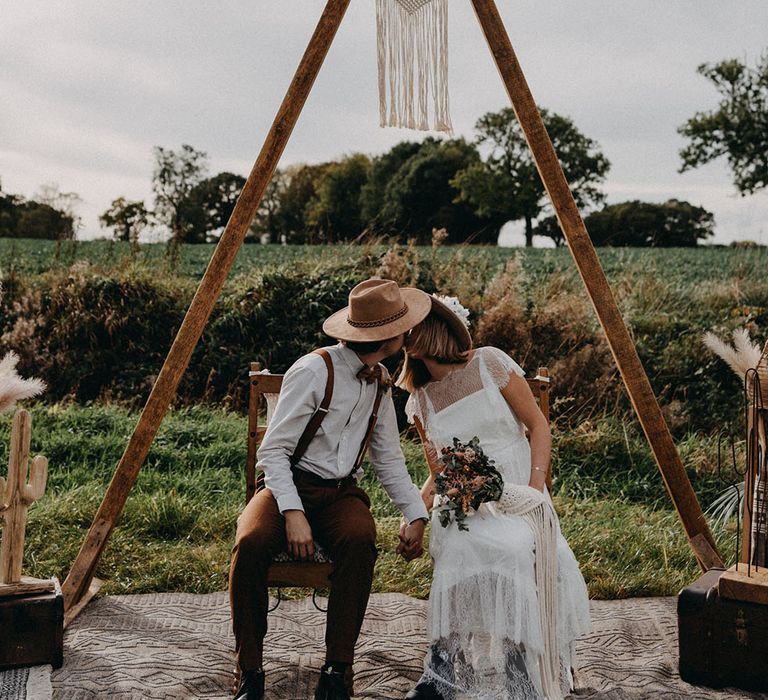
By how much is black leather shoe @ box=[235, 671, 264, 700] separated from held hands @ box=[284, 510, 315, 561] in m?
0.40

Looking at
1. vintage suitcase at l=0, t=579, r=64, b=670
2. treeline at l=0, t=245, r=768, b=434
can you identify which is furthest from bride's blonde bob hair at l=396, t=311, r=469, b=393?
treeline at l=0, t=245, r=768, b=434

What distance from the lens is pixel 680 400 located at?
8.16m

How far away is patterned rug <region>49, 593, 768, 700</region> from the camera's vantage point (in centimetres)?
306

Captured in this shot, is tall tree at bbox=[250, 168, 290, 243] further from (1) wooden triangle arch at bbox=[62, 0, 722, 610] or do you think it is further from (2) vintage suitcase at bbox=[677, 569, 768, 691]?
(2) vintage suitcase at bbox=[677, 569, 768, 691]

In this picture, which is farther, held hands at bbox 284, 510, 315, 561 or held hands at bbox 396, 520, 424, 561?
held hands at bbox 396, 520, 424, 561

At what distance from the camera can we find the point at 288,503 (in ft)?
9.64

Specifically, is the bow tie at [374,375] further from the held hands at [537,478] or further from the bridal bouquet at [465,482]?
the held hands at [537,478]

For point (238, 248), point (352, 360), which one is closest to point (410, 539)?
point (352, 360)

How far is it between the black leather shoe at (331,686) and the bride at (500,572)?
264 mm

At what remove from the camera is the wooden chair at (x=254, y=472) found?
9.70ft

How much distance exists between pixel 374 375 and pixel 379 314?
23 cm

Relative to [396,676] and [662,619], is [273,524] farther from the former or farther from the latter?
[662,619]

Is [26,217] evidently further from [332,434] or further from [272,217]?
[332,434]

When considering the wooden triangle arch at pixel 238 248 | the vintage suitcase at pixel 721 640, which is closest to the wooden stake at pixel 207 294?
the wooden triangle arch at pixel 238 248
